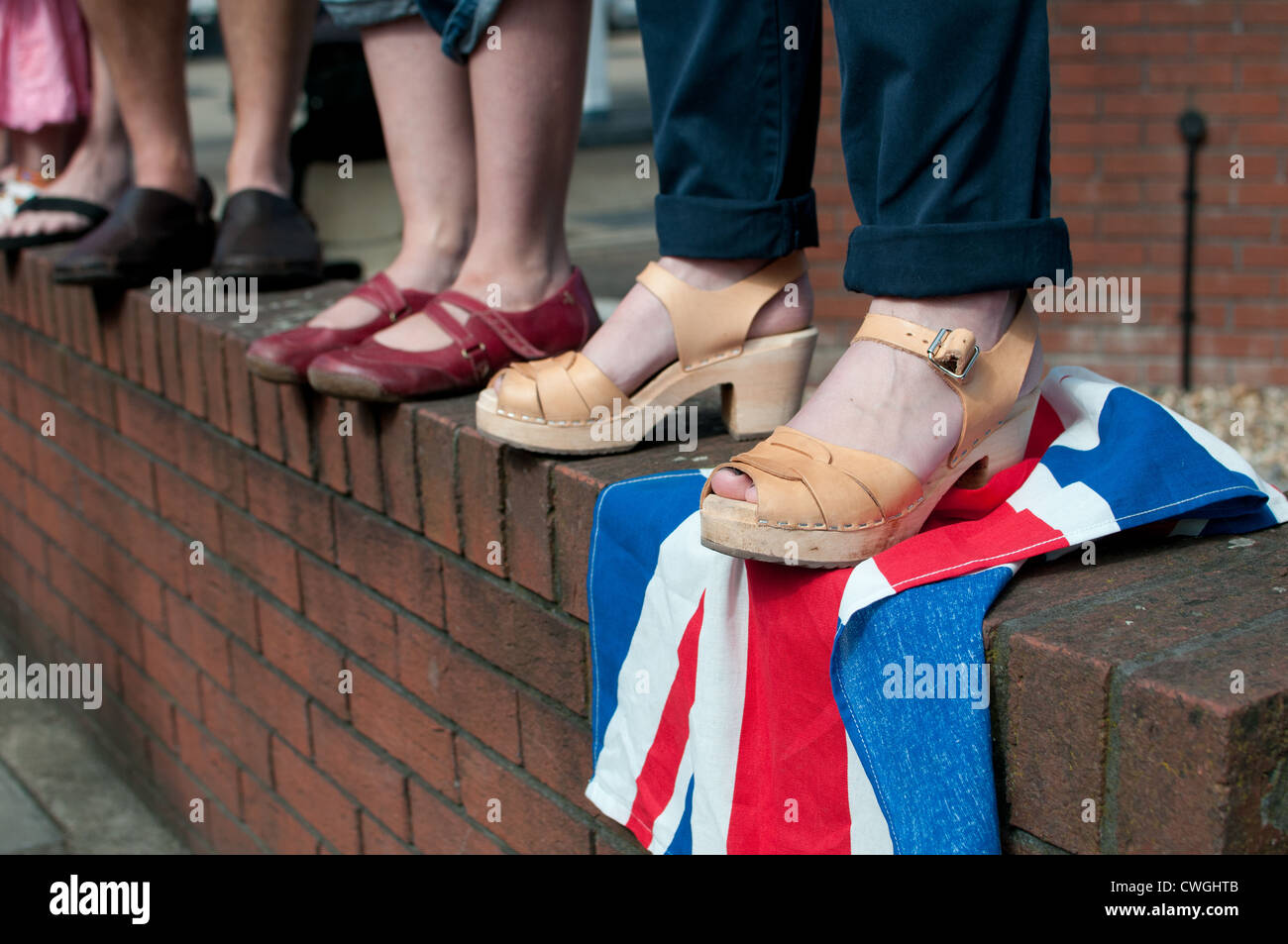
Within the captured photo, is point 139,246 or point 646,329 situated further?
point 139,246

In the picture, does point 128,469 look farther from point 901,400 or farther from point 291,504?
point 901,400

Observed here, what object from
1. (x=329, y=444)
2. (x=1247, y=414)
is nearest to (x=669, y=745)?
(x=329, y=444)

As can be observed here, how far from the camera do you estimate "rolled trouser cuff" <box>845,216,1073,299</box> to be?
1133 mm

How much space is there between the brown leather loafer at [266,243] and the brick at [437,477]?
80 cm

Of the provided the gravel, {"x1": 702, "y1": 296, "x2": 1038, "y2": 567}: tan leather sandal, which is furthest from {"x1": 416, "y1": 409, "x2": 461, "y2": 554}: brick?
the gravel

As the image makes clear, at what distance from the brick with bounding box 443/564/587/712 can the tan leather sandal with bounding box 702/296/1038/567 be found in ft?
1.26

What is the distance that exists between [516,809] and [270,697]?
806 mm

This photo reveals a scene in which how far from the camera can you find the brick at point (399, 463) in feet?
5.50

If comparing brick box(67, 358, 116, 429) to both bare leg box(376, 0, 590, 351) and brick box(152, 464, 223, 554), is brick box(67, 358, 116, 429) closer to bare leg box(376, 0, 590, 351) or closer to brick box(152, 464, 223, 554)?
brick box(152, 464, 223, 554)

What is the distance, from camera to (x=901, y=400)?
45.4 inches

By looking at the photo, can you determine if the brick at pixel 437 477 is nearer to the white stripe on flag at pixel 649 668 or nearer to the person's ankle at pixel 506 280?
the person's ankle at pixel 506 280

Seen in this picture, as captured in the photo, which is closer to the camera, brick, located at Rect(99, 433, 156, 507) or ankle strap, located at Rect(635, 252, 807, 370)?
ankle strap, located at Rect(635, 252, 807, 370)

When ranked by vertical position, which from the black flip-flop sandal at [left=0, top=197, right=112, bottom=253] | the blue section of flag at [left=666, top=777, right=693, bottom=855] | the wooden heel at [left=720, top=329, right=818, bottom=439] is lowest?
the blue section of flag at [left=666, top=777, right=693, bottom=855]

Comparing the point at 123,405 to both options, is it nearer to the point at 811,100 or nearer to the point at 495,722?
the point at 495,722
